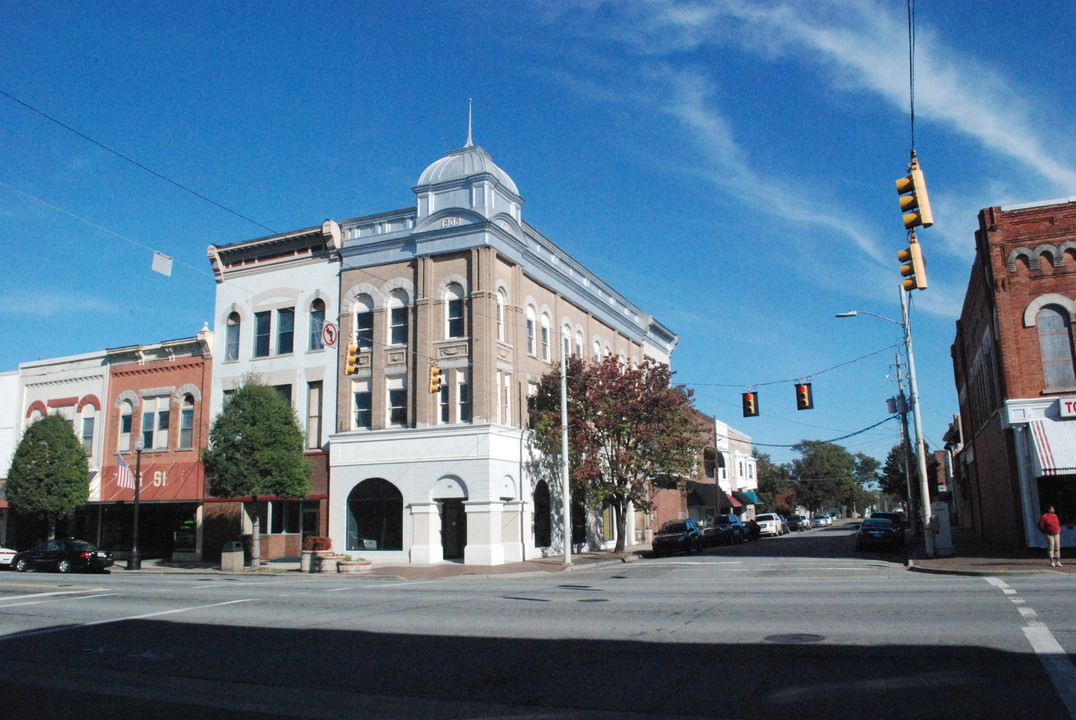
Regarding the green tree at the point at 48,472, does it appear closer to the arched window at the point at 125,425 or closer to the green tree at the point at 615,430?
the arched window at the point at 125,425

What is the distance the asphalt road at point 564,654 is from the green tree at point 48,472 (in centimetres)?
2102

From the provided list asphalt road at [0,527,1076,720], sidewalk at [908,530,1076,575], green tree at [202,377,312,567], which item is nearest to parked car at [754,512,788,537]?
sidewalk at [908,530,1076,575]

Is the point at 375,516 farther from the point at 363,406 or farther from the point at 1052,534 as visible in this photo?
the point at 1052,534

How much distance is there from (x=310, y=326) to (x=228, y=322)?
191 inches

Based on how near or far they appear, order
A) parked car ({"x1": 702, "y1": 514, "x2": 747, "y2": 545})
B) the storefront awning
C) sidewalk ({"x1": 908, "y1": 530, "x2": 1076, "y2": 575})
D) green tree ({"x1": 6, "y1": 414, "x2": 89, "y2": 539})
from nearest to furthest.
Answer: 1. sidewalk ({"x1": 908, "y1": 530, "x2": 1076, "y2": 575})
2. the storefront awning
3. green tree ({"x1": 6, "y1": 414, "x2": 89, "y2": 539})
4. parked car ({"x1": 702, "y1": 514, "x2": 747, "y2": 545})

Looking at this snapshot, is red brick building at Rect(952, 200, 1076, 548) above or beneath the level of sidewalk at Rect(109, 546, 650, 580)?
above

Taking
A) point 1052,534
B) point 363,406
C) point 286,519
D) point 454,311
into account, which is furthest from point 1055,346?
point 286,519

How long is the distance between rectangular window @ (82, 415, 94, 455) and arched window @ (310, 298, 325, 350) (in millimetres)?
13810

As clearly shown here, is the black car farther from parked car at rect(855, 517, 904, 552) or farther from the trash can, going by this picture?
parked car at rect(855, 517, 904, 552)

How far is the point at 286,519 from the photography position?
116 ft

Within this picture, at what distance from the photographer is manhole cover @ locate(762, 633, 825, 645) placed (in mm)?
10508

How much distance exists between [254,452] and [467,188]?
12.9m

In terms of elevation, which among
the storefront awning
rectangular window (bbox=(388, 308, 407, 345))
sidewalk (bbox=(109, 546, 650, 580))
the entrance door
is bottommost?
sidewalk (bbox=(109, 546, 650, 580))

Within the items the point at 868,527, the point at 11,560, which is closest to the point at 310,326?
the point at 11,560
